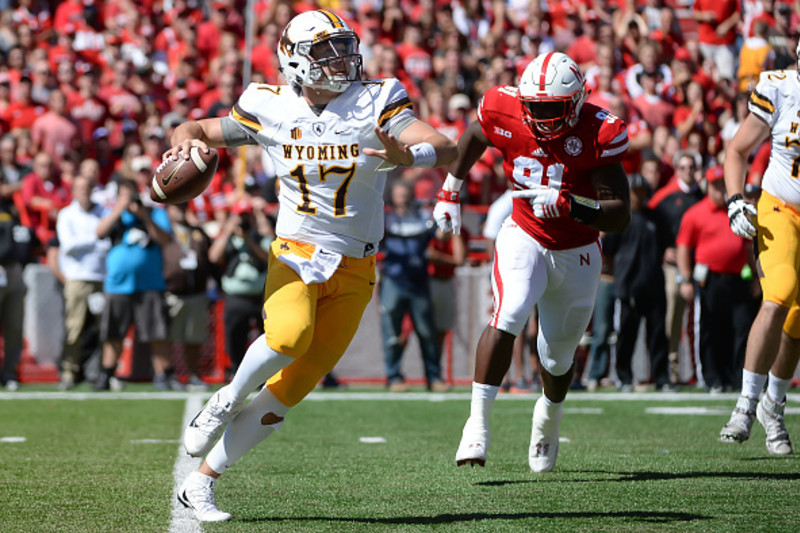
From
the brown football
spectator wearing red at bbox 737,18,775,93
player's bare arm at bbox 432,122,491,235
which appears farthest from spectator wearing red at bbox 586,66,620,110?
the brown football

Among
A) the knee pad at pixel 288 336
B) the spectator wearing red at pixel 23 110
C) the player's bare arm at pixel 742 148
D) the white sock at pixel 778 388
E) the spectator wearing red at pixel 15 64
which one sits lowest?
the white sock at pixel 778 388

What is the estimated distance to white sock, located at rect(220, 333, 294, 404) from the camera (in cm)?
427

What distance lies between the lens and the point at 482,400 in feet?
16.4

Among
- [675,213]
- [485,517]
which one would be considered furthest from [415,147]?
[675,213]

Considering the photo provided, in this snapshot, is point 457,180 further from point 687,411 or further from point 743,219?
point 687,411

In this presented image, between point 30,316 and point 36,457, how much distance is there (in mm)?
5454

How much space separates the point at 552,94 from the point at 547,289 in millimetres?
907

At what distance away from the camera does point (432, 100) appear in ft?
41.1

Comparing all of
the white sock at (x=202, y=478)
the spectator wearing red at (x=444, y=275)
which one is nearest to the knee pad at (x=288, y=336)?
the white sock at (x=202, y=478)

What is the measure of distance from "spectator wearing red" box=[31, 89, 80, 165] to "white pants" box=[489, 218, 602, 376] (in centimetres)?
817

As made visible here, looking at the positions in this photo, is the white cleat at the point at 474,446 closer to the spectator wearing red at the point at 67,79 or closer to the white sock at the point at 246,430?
the white sock at the point at 246,430

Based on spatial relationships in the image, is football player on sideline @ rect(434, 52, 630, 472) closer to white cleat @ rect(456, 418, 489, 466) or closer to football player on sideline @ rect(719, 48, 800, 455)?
Answer: white cleat @ rect(456, 418, 489, 466)

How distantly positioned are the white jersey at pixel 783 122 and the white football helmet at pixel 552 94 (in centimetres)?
124

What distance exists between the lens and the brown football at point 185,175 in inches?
175
